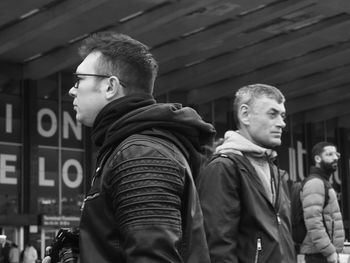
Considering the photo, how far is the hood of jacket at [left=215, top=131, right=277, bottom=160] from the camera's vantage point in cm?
386

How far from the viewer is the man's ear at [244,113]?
13.1 feet

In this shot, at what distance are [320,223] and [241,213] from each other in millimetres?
2281

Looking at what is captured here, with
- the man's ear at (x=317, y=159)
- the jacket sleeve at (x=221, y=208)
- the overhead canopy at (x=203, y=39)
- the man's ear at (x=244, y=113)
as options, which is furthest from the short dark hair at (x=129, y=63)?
the overhead canopy at (x=203, y=39)

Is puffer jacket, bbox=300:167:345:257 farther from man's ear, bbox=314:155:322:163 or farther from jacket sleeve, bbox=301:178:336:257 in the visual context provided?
man's ear, bbox=314:155:322:163

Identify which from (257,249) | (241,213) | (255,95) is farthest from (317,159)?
(257,249)

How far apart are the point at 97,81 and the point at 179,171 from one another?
411mm

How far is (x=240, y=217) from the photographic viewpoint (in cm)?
369

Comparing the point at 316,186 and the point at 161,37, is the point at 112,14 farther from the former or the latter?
the point at 316,186

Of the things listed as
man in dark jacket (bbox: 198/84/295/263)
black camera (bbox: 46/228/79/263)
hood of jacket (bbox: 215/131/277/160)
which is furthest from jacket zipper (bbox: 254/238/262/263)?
black camera (bbox: 46/228/79/263)

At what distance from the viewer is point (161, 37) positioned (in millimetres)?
22047

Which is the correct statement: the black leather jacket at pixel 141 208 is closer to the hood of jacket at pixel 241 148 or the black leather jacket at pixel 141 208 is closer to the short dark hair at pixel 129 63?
the short dark hair at pixel 129 63

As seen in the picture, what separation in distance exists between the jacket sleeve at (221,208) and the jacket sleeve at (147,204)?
1.52 m

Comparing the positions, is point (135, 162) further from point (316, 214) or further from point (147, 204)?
point (316, 214)

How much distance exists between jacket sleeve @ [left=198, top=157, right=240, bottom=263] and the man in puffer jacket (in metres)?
2.23
